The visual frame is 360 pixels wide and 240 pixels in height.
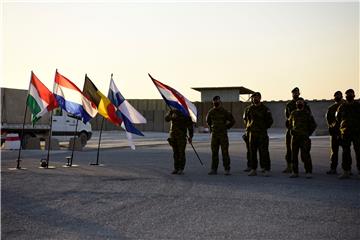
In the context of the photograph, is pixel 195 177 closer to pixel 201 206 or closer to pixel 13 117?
pixel 201 206

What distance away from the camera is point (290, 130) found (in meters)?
10.7

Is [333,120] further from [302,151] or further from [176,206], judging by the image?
[176,206]

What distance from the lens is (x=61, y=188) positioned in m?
8.77

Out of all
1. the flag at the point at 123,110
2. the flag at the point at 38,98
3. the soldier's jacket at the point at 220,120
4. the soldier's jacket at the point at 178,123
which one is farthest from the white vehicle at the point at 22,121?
the soldier's jacket at the point at 220,120

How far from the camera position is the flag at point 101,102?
12.5 metres

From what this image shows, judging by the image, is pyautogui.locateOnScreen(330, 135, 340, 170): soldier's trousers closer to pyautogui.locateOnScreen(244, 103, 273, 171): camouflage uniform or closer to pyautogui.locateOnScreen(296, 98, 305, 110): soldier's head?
pyautogui.locateOnScreen(296, 98, 305, 110): soldier's head

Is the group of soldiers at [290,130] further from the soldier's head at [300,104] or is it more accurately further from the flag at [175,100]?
the flag at [175,100]

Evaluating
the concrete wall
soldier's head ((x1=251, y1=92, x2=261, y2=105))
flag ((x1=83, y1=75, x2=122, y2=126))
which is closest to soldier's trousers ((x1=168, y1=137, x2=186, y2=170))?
soldier's head ((x1=251, y1=92, x2=261, y2=105))

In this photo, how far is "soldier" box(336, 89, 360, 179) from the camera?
9.99m

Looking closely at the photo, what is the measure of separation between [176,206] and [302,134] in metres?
4.46

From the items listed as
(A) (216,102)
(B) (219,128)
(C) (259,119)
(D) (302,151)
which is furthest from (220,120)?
(D) (302,151)

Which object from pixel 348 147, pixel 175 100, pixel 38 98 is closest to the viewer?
pixel 348 147

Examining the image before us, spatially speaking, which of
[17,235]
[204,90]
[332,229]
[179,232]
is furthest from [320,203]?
[204,90]

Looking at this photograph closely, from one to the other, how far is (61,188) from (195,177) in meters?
3.02
